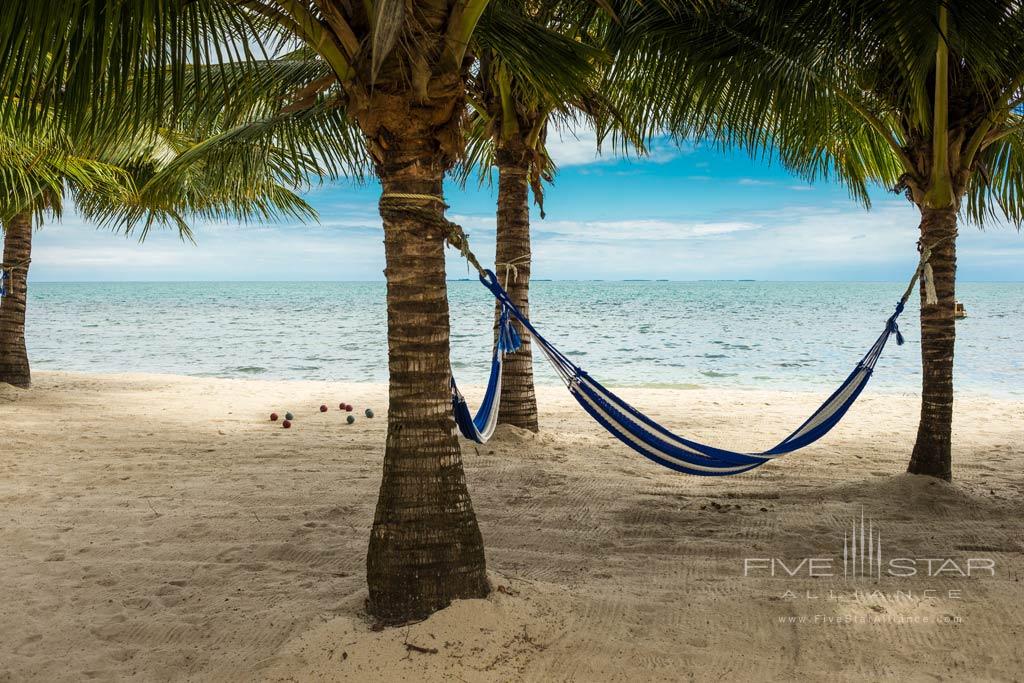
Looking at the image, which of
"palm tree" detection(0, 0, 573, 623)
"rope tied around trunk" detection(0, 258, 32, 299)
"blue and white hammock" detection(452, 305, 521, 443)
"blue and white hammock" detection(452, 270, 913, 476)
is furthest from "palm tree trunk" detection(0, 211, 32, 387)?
"blue and white hammock" detection(452, 270, 913, 476)

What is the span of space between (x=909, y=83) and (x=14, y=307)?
301 inches

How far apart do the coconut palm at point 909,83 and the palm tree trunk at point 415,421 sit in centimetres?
187

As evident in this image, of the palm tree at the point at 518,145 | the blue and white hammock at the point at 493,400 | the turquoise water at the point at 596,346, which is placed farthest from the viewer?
the turquoise water at the point at 596,346

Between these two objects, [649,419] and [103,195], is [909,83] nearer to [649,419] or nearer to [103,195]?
[649,419]

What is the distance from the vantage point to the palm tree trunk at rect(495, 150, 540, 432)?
4844 millimetres

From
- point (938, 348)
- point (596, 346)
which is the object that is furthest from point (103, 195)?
point (596, 346)

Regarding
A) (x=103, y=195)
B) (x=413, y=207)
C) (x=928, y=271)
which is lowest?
(x=928, y=271)

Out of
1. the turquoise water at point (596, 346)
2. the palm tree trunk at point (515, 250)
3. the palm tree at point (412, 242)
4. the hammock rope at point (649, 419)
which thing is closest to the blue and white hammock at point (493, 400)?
the hammock rope at point (649, 419)

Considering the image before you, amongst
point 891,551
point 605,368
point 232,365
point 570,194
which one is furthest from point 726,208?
point 891,551

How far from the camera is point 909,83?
337cm

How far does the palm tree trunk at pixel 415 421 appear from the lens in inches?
82.1

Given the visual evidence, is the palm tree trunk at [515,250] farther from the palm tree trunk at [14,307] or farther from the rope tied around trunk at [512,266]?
the palm tree trunk at [14,307]

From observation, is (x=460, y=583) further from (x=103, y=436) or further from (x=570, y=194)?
(x=570, y=194)

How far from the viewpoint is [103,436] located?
5.14 meters
